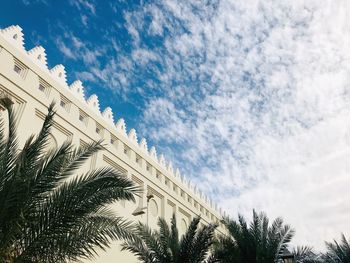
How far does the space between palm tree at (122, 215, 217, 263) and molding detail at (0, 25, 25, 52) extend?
322 inches

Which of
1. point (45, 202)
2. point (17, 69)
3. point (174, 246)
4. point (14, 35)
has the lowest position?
point (45, 202)

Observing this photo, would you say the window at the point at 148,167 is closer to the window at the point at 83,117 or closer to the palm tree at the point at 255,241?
the window at the point at 83,117

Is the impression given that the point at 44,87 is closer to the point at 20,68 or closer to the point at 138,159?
the point at 20,68

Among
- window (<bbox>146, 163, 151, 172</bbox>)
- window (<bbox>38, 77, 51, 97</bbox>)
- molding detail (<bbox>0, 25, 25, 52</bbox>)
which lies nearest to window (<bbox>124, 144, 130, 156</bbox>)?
window (<bbox>146, 163, 151, 172</bbox>)

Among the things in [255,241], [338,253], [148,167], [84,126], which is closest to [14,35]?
[84,126]

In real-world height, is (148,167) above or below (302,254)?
above

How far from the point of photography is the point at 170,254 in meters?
12.5

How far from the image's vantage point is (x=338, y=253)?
19344 mm

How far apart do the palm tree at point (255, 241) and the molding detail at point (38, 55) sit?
9.89 metres

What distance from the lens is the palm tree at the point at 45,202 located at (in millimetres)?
6289

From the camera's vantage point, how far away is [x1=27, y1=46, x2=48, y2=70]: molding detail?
15109 millimetres

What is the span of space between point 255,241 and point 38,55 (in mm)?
11507

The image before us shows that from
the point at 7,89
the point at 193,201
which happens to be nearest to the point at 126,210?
the point at 7,89

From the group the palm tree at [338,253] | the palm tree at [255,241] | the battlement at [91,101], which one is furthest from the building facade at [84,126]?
the palm tree at [338,253]
